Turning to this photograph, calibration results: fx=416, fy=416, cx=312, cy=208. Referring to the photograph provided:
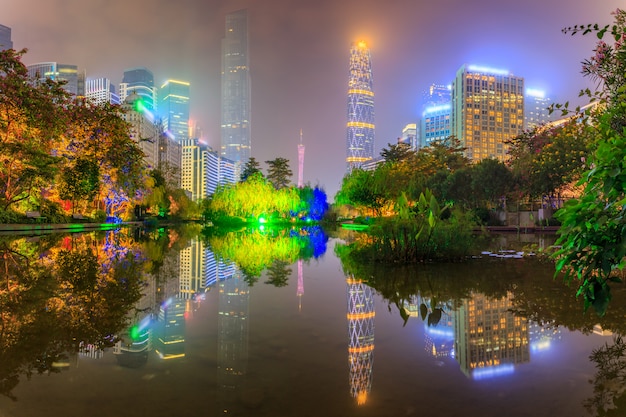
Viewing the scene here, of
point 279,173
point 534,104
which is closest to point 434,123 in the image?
point 534,104

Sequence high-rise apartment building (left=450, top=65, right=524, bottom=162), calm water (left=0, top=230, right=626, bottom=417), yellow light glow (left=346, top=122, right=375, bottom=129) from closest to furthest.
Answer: calm water (left=0, top=230, right=626, bottom=417), high-rise apartment building (left=450, top=65, right=524, bottom=162), yellow light glow (left=346, top=122, right=375, bottom=129)

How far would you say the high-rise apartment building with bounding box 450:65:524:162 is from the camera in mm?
144625

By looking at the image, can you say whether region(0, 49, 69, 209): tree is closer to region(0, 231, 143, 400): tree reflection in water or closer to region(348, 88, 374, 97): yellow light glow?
region(0, 231, 143, 400): tree reflection in water

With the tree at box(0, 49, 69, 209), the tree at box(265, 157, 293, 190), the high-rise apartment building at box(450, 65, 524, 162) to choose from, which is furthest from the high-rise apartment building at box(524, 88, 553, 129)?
the tree at box(0, 49, 69, 209)

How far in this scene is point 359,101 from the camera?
195625 mm

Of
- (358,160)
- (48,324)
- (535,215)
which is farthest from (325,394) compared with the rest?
(358,160)

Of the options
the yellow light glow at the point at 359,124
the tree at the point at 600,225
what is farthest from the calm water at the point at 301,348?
the yellow light glow at the point at 359,124

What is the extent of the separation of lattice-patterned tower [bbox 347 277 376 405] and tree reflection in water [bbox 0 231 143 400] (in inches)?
113

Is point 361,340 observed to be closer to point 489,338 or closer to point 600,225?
point 489,338

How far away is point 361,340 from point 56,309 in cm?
467

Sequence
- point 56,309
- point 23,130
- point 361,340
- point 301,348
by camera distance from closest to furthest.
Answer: point 301,348 < point 361,340 < point 56,309 < point 23,130

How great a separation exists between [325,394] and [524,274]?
27.4 feet

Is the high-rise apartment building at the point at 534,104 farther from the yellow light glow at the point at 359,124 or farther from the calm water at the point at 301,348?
the calm water at the point at 301,348

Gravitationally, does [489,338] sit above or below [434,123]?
below
